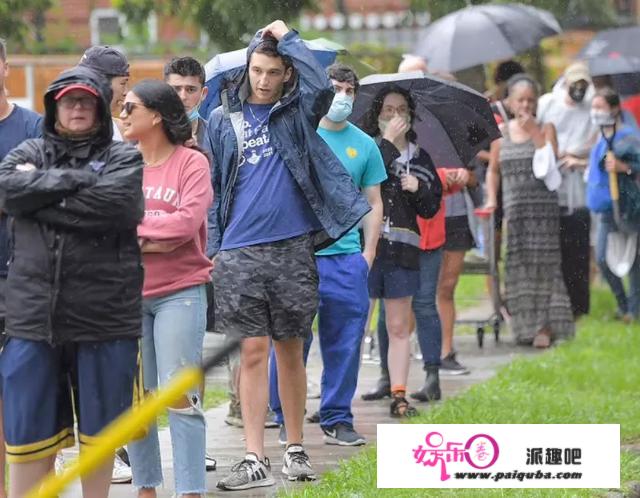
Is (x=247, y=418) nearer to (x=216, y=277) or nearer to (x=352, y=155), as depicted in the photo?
(x=216, y=277)

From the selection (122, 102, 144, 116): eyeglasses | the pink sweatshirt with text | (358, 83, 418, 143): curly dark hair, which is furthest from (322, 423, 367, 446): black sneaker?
(122, 102, 144, 116): eyeglasses

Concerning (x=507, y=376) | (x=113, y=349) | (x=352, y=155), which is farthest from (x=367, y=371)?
(x=113, y=349)

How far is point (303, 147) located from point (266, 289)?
2.30 feet

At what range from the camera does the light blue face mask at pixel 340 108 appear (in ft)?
29.0

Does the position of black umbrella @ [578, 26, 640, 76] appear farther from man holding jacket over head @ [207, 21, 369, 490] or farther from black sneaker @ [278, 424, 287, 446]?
man holding jacket over head @ [207, 21, 369, 490]

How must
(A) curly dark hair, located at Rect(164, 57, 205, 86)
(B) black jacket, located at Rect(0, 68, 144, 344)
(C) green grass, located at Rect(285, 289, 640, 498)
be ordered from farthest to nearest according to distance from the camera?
(A) curly dark hair, located at Rect(164, 57, 205, 86) < (C) green grass, located at Rect(285, 289, 640, 498) < (B) black jacket, located at Rect(0, 68, 144, 344)

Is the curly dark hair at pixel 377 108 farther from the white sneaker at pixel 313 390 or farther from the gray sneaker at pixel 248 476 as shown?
the gray sneaker at pixel 248 476

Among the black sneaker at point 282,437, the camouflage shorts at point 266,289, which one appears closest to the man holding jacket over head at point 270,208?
the camouflage shorts at point 266,289

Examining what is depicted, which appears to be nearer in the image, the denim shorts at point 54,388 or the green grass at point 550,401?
the denim shorts at point 54,388

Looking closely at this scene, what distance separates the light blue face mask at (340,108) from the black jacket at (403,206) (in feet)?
3.70

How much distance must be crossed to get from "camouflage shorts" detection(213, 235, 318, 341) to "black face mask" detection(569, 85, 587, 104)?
834cm

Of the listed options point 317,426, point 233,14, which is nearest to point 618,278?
point 233,14

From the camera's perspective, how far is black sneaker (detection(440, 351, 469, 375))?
39.8ft

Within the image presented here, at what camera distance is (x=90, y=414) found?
604 cm
